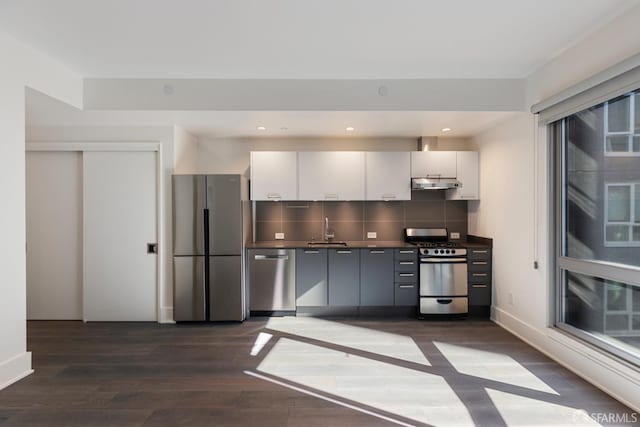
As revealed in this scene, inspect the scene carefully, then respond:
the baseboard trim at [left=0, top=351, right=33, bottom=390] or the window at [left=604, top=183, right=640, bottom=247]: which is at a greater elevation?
the window at [left=604, top=183, right=640, bottom=247]

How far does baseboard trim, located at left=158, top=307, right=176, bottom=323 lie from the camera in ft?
14.1

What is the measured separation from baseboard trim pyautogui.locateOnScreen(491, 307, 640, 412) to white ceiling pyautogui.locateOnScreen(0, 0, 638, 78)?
2.45 meters

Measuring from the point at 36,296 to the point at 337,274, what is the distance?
147 inches

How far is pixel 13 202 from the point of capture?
2.78 meters

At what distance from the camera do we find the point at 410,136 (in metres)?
4.93

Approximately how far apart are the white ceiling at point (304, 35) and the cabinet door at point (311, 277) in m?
2.14

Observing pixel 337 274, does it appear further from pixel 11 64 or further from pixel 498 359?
pixel 11 64

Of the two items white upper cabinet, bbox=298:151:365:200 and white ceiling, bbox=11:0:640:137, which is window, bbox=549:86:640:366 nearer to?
white ceiling, bbox=11:0:640:137

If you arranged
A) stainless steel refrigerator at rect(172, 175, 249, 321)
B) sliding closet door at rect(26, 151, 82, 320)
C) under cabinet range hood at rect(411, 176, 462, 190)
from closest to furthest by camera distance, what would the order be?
stainless steel refrigerator at rect(172, 175, 249, 321) < sliding closet door at rect(26, 151, 82, 320) < under cabinet range hood at rect(411, 176, 462, 190)

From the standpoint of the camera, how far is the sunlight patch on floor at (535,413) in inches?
Answer: 87.4

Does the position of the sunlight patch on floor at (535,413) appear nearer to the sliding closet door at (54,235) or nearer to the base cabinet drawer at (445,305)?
the base cabinet drawer at (445,305)

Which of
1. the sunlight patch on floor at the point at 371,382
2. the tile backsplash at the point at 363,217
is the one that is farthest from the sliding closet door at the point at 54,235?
the sunlight patch on floor at the point at 371,382

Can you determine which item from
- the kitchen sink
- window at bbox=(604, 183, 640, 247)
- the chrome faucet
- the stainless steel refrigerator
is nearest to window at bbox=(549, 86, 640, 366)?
window at bbox=(604, 183, 640, 247)

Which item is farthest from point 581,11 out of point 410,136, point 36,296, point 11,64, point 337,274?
point 36,296
